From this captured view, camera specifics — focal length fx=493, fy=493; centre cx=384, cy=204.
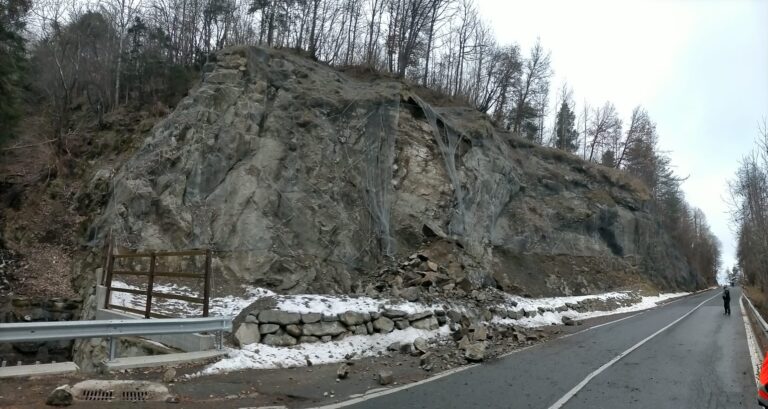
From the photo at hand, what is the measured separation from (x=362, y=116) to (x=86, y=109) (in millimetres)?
19228

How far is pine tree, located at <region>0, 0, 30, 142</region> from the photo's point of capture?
57.9 feet

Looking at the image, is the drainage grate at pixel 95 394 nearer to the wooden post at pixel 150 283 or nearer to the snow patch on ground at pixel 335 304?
the wooden post at pixel 150 283

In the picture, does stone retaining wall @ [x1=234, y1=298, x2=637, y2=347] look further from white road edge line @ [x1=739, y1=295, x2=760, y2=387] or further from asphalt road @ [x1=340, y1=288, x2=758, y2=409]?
white road edge line @ [x1=739, y1=295, x2=760, y2=387]

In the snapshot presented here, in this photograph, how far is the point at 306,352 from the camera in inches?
364

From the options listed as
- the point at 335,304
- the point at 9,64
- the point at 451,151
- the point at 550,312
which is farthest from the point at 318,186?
the point at 9,64

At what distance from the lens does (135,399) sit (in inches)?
237

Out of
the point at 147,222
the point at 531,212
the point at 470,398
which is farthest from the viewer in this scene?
the point at 531,212

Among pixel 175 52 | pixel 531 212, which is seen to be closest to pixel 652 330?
pixel 531 212

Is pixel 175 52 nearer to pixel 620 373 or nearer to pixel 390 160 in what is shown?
pixel 390 160

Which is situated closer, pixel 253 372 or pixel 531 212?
pixel 253 372

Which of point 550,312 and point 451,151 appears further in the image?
point 451,151

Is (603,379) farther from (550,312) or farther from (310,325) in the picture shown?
(550,312)

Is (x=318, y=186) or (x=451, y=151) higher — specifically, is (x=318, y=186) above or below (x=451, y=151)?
below

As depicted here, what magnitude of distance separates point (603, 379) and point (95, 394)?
25.5ft
